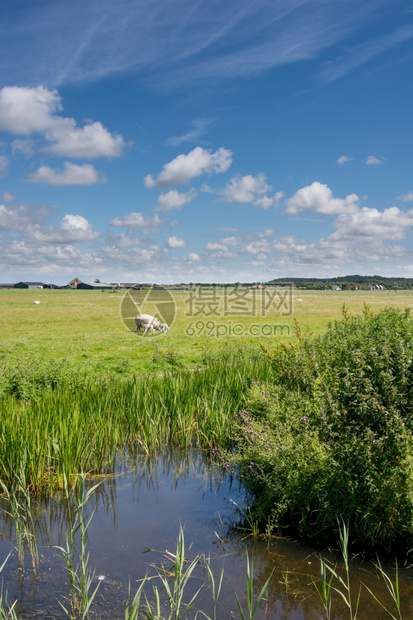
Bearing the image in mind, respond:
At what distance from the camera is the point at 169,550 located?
19.7 ft

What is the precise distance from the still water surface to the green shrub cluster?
1.45ft

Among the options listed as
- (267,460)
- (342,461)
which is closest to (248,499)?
(267,460)

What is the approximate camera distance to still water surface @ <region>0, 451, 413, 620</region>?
4941 mm

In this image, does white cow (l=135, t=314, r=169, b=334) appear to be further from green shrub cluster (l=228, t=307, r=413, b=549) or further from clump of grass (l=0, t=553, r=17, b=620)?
clump of grass (l=0, t=553, r=17, b=620)

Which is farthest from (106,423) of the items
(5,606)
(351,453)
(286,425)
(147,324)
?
(147,324)

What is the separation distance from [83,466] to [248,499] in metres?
2.92

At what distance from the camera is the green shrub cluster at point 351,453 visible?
5.72 metres

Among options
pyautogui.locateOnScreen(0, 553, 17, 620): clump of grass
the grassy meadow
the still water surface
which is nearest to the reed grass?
the grassy meadow

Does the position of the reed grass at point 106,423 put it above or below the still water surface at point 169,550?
above

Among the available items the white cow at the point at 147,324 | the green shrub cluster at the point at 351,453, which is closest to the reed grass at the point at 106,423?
the green shrub cluster at the point at 351,453

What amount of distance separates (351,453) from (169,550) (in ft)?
8.53

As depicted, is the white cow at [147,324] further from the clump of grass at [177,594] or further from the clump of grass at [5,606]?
the clump of grass at [5,606]

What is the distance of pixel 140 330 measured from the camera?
31.5 m

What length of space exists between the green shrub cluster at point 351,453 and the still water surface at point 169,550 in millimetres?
441
